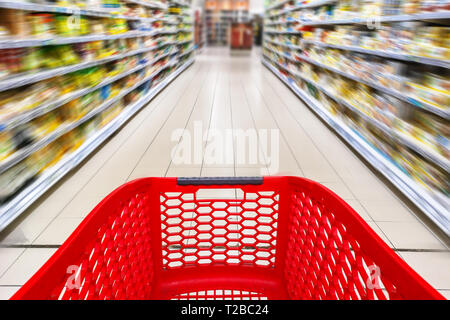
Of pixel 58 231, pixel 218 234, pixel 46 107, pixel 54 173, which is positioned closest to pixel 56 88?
pixel 46 107

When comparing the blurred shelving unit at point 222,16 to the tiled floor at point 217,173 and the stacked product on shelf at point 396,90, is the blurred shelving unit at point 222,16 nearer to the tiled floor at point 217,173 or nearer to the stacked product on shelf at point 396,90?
the tiled floor at point 217,173

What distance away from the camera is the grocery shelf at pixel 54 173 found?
2006mm

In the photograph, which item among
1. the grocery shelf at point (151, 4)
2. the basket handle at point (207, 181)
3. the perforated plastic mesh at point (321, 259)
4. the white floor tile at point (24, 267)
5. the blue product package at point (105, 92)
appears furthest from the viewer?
the grocery shelf at point (151, 4)

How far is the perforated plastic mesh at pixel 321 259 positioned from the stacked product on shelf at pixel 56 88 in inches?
64.3

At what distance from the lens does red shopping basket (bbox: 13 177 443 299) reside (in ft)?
2.35

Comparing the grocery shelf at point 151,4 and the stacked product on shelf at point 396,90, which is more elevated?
the grocery shelf at point 151,4

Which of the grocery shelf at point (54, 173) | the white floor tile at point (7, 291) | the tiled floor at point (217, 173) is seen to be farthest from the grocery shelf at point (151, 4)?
the white floor tile at point (7, 291)

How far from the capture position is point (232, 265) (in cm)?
144

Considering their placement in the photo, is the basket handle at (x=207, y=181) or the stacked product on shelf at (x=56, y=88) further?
the stacked product on shelf at (x=56, y=88)

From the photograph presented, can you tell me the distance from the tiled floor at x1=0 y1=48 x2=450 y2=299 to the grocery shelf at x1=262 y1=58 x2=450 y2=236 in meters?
0.10

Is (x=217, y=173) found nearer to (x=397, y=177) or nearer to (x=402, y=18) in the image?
(x=397, y=177)

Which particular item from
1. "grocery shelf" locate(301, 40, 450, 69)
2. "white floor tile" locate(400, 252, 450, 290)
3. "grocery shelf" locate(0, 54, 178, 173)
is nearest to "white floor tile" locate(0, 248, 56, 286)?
"grocery shelf" locate(0, 54, 178, 173)

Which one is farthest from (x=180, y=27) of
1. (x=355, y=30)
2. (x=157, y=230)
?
(x=157, y=230)

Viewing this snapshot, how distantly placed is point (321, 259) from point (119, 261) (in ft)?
2.08
